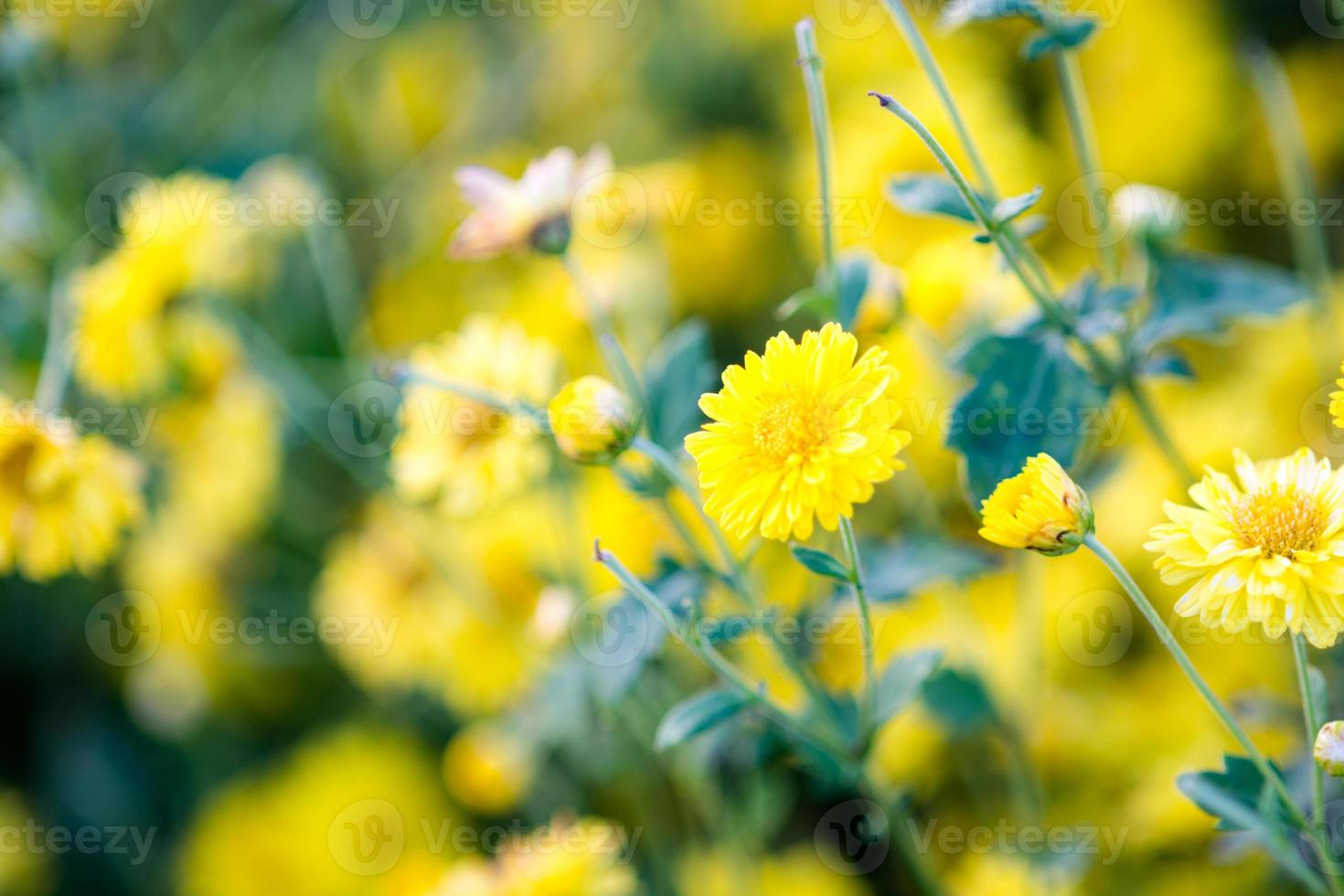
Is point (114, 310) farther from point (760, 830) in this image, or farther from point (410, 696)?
point (760, 830)

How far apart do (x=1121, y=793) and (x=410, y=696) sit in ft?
2.27

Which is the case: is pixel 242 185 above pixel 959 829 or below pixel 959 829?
above

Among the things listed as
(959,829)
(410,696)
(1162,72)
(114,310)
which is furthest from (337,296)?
(1162,72)

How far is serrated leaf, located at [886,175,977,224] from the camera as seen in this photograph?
1.85ft

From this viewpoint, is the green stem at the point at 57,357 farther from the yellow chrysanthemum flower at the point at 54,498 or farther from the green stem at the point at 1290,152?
the green stem at the point at 1290,152

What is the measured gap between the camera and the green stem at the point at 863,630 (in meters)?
0.49

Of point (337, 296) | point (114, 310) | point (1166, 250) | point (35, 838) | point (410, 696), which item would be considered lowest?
point (35, 838)

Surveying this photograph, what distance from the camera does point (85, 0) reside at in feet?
4.67

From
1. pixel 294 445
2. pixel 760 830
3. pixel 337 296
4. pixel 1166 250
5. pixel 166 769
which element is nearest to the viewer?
pixel 1166 250
